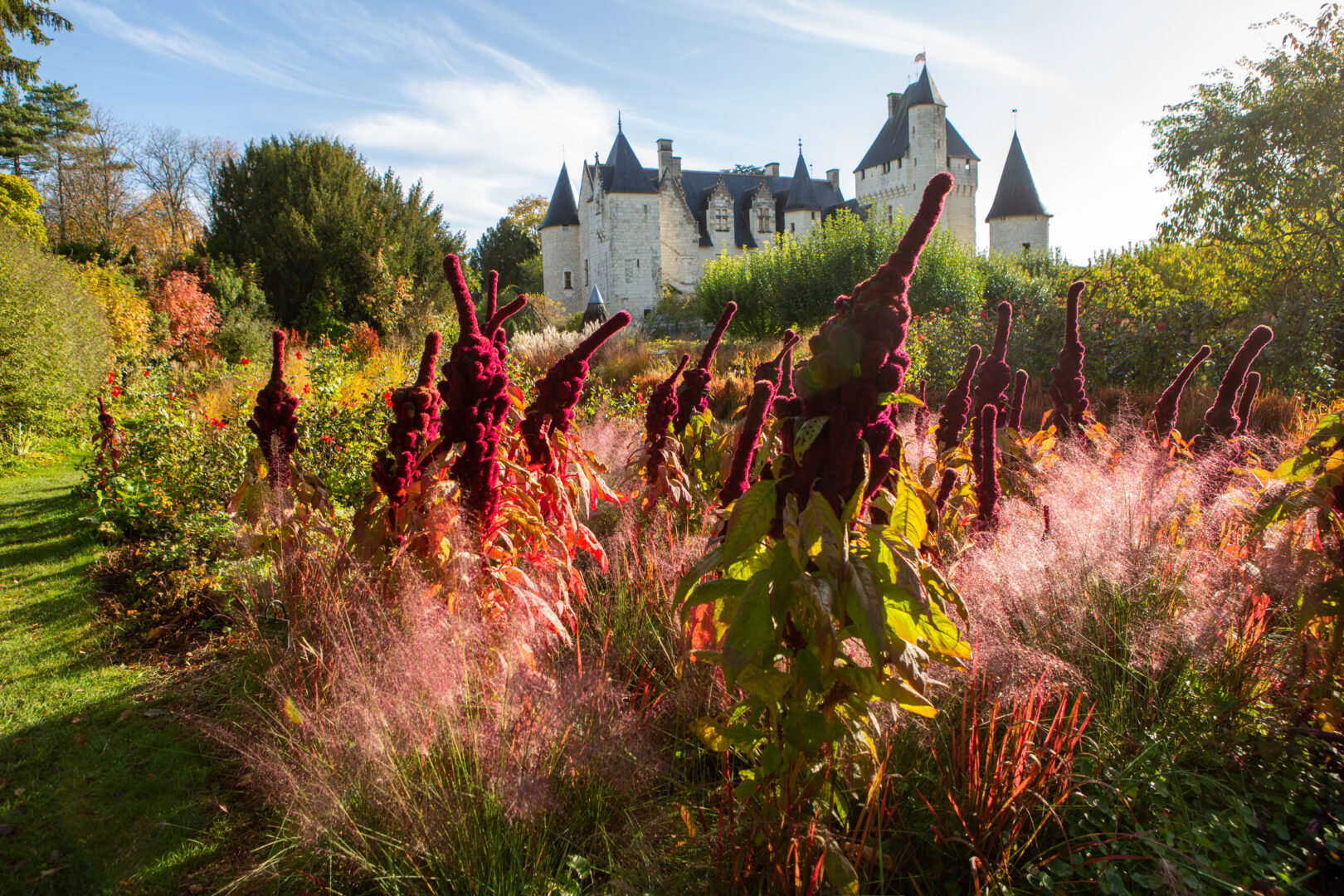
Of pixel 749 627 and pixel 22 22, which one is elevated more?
pixel 22 22

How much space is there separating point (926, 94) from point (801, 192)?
8.05 m

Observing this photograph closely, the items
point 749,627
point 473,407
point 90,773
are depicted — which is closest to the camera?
point 749,627

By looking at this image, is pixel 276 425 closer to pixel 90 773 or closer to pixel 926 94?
pixel 90 773

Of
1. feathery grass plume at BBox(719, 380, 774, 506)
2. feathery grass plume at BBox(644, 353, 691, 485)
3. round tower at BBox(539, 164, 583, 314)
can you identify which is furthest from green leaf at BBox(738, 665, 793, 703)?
round tower at BBox(539, 164, 583, 314)

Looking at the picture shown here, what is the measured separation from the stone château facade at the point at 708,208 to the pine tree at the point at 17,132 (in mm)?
22270

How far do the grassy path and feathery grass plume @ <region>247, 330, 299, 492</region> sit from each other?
0.99 meters

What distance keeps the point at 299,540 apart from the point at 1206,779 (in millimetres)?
2989

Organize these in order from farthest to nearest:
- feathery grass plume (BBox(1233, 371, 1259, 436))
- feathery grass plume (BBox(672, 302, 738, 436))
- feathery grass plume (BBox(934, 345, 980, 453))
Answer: feathery grass plume (BBox(672, 302, 738, 436)) → feathery grass plume (BBox(1233, 371, 1259, 436)) → feathery grass plume (BBox(934, 345, 980, 453))

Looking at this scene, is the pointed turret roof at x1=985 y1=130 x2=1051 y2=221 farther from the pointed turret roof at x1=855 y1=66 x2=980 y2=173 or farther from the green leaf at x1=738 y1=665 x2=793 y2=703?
the green leaf at x1=738 y1=665 x2=793 y2=703

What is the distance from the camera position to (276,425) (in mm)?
2641

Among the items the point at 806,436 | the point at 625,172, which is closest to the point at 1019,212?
the point at 625,172

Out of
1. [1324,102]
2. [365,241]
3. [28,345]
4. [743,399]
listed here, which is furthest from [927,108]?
[28,345]

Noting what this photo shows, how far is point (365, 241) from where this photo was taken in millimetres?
22406

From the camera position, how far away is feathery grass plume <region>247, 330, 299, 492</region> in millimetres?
2604
